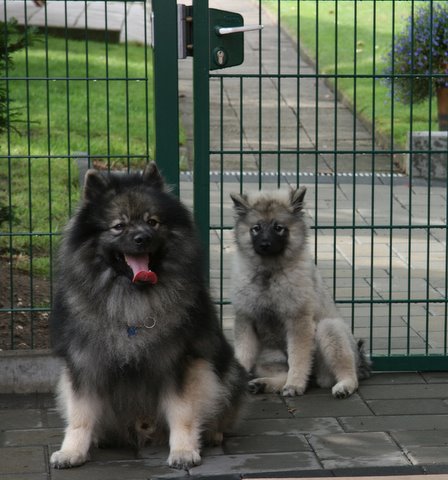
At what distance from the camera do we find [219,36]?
6.19 m

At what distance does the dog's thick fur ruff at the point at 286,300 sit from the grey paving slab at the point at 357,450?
0.68 meters

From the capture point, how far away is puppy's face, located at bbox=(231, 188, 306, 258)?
6281 mm

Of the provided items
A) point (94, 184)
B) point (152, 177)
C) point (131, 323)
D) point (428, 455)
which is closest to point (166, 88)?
point (152, 177)

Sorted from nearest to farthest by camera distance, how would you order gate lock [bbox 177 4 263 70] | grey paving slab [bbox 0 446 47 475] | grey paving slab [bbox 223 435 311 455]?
grey paving slab [bbox 0 446 47 475], grey paving slab [bbox 223 435 311 455], gate lock [bbox 177 4 263 70]

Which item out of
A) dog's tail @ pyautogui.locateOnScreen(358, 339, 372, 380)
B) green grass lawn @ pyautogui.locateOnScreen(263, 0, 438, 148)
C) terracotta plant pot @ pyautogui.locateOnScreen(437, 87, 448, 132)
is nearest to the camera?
dog's tail @ pyautogui.locateOnScreen(358, 339, 372, 380)

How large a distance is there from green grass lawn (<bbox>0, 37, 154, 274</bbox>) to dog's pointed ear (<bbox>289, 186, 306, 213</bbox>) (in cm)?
172

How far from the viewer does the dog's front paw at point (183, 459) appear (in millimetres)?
5133

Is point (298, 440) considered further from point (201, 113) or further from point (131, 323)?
point (201, 113)

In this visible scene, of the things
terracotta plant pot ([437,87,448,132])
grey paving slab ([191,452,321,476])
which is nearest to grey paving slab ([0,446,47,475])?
grey paving slab ([191,452,321,476])

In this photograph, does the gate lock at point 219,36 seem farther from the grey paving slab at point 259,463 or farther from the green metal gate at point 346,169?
the grey paving slab at point 259,463

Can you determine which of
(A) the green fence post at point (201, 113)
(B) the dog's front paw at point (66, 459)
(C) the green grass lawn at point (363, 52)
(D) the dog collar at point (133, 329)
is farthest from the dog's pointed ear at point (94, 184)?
(C) the green grass lawn at point (363, 52)

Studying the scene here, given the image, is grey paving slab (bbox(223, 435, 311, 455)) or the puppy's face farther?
the puppy's face

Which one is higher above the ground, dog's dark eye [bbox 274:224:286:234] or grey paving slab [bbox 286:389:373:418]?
dog's dark eye [bbox 274:224:286:234]

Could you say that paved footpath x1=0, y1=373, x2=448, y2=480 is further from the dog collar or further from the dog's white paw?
the dog collar
